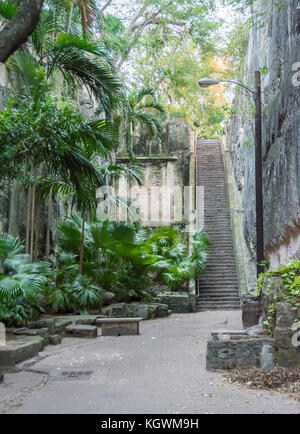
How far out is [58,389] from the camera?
5445 mm

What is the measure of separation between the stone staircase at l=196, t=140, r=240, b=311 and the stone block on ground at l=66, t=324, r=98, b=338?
237 inches

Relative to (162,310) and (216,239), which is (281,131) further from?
(216,239)

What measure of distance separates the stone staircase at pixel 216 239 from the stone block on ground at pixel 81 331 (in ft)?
19.8

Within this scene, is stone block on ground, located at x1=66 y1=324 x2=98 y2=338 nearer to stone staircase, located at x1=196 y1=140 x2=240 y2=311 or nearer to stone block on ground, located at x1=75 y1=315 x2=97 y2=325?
stone block on ground, located at x1=75 y1=315 x2=97 y2=325

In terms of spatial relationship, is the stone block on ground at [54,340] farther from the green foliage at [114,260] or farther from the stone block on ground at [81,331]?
the green foliage at [114,260]

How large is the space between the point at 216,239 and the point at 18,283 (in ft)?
41.1

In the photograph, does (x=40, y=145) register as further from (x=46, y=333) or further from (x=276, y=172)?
(x=276, y=172)

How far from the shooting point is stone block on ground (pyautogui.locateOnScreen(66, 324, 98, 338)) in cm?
983

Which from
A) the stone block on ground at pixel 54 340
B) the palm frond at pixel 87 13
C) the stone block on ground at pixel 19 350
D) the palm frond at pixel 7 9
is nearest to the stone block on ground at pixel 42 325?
the stone block on ground at pixel 54 340

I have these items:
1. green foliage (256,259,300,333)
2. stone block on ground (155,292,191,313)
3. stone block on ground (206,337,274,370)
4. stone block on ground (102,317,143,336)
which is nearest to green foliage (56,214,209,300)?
stone block on ground (155,292,191,313)

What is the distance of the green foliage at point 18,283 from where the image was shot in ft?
24.8

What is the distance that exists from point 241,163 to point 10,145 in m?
14.1

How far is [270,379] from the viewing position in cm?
533

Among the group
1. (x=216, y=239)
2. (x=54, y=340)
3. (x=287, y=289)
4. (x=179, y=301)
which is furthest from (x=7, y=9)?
(x=216, y=239)
